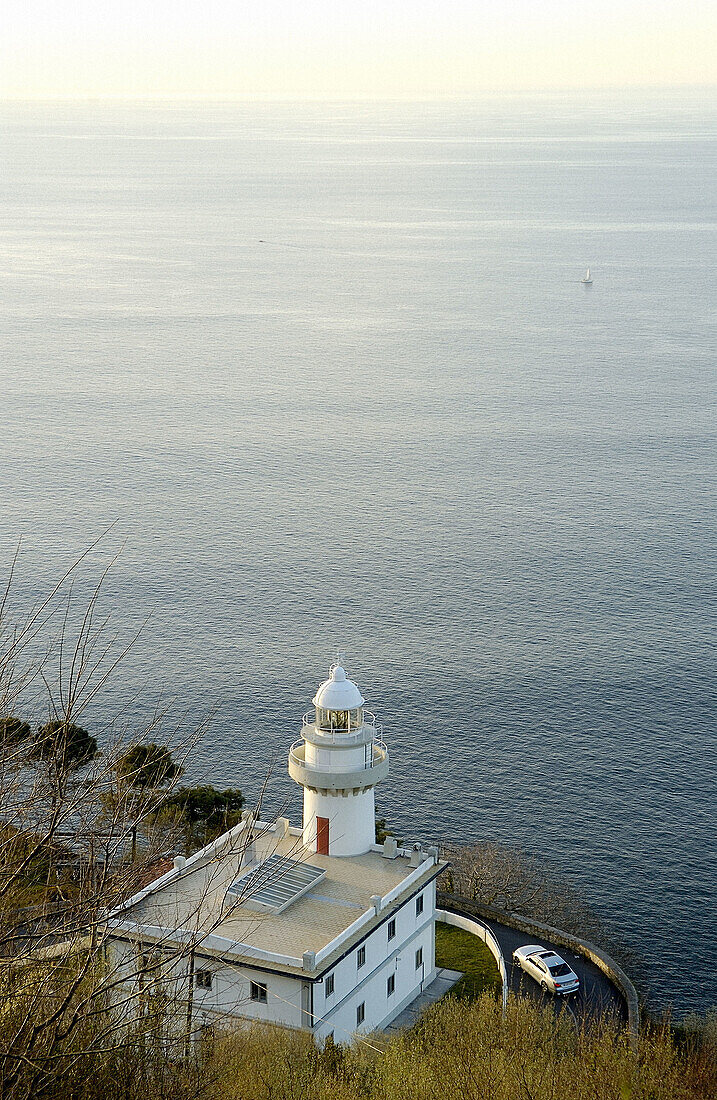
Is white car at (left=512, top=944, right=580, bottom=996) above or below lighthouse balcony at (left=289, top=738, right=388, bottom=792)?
below

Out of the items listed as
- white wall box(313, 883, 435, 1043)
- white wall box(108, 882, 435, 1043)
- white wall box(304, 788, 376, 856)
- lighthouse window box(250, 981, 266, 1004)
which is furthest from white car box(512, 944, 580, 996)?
lighthouse window box(250, 981, 266, 1004)

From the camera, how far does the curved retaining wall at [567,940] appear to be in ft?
134

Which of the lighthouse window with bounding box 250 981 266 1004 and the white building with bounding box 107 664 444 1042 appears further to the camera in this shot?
the lighthouse window with bounding box 250 981 266 1004

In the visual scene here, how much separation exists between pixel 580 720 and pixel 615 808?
26.2 ft

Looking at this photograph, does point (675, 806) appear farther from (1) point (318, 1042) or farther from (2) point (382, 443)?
(2) point (382, 443)

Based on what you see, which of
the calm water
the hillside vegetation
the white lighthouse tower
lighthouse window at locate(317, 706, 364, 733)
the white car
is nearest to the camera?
the hillside vegetation

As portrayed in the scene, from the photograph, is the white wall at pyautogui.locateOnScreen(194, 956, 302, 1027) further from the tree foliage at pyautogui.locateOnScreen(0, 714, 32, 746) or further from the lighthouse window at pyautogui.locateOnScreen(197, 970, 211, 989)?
the tree foliage at pyautogui.locateOnScreen(0, 714, 32, 746)

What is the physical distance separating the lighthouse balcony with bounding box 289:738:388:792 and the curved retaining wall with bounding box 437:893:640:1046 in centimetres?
946

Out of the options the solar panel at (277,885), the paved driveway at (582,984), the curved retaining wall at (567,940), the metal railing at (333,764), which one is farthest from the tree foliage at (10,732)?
the curved retaining wall at (567,940)

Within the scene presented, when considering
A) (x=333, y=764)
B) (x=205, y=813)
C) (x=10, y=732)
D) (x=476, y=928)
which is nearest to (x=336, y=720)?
(x=333, y=764)

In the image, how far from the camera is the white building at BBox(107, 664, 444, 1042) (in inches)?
1244

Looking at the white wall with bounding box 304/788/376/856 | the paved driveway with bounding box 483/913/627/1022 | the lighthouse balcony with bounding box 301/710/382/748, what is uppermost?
the lighthouse balcony with bounding box 301/710/382/748

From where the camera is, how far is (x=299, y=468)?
103 meters

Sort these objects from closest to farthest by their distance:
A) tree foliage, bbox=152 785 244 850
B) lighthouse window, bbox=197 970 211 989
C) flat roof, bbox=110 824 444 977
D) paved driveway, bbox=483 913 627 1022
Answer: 1. lighthouse window, bbox=197 970 211 989
2. flat roof, bbox=110 824 444 977
3. paved driveway, bbox=483 913 627 1022
4. tree foliage, bbox=152 785 244 850
